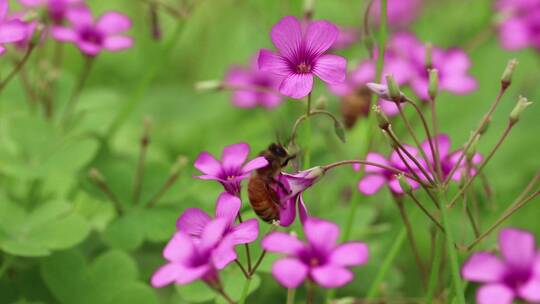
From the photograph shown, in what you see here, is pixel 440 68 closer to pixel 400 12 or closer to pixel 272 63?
pixel 272 63

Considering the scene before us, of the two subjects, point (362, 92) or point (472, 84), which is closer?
point (472, 84)

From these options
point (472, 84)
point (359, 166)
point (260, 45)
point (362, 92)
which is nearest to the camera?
point (359, 166)

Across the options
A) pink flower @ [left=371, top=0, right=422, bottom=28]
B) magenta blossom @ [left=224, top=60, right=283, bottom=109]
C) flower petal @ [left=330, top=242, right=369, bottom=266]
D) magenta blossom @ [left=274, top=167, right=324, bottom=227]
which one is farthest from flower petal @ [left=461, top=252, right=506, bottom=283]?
pink flower @ [left=371, top=0, right=422, bottom=28]

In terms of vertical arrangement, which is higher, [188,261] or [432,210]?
[432,210]

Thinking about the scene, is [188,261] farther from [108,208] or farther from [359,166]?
[108,208]

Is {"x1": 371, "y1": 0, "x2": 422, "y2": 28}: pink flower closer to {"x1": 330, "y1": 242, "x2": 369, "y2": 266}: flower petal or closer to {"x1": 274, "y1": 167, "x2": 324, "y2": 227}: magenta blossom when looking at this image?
{"x1": 274, "y1": 167, "x2": 324, "y2": 227}: magenta blossom

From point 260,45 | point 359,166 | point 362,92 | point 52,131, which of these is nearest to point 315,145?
point 362,92

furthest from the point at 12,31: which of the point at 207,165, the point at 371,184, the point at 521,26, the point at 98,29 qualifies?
the point at 521,26
